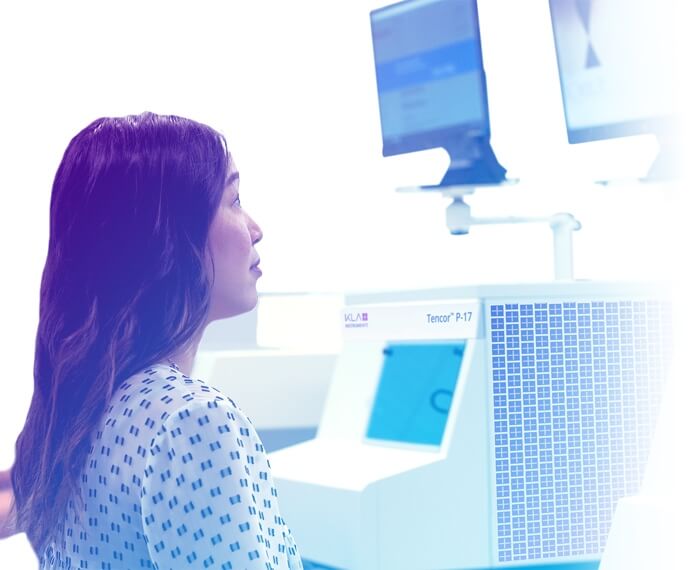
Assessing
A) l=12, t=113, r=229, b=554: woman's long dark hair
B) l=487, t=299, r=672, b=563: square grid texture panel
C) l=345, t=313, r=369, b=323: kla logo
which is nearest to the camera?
l=12, t=113, r=229, b=554: woman's long dark hair

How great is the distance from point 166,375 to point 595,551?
1.05m

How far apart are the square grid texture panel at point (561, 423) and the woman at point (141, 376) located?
2.47ft

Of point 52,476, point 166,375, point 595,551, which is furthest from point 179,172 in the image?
Result: point 595,551

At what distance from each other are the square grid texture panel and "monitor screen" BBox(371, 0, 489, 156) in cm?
50

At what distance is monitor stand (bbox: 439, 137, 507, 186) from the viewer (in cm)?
216

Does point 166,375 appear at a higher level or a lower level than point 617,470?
higher

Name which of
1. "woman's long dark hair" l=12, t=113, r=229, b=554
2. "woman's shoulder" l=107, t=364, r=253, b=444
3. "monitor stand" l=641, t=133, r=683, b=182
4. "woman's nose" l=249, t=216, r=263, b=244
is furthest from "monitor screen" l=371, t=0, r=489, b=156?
"woman's shoulder" l=107, t=364, r=253, b=444

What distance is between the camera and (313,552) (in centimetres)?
186

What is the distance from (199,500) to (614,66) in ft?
4.66

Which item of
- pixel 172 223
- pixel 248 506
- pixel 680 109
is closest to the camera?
pixel 248 506

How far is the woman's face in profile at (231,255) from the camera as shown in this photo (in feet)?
4.11

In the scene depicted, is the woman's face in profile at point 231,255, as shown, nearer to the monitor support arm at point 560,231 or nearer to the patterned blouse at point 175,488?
the patterned blouse at point 175,488

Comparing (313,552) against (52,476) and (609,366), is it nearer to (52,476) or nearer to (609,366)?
(609,366)

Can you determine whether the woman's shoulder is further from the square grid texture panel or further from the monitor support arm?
the monitor support arm
